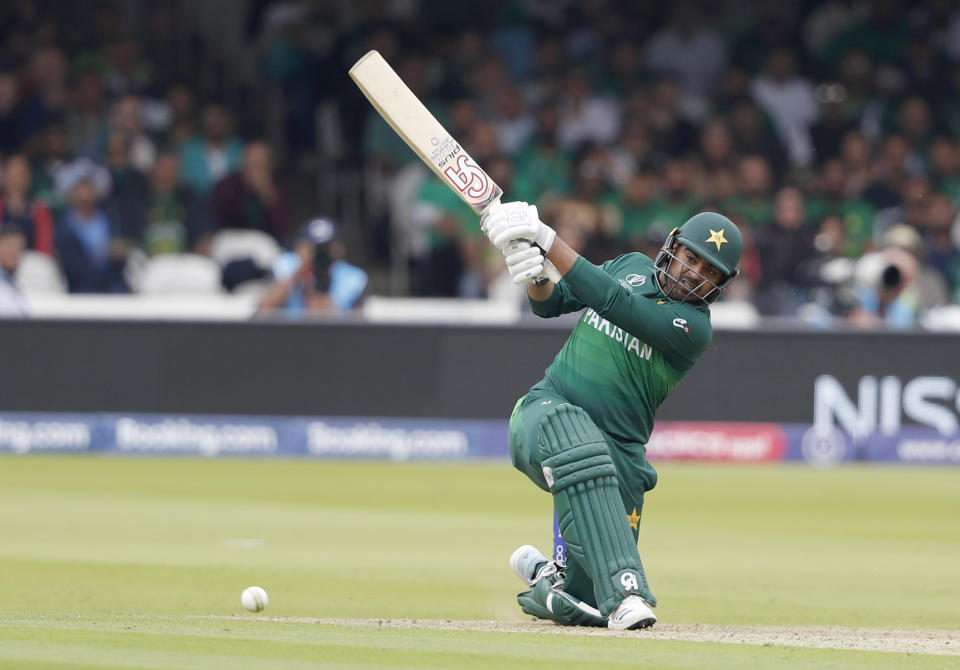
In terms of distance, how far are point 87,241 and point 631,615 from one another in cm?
927

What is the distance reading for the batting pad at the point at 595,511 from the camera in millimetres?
5234

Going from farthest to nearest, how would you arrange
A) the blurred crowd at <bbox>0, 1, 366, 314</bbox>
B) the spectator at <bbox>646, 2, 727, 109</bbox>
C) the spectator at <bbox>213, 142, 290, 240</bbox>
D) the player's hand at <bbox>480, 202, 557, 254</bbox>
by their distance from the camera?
1. the spectator at <bbox>646, 2, 727, 109</bbox>
2. the spectator at <bbox>213, 142, 290, 240</bbox>
3. the blurred crowd at <bbox>0, 1, 366, 314</bbox>
4. the player's hand at <bbox>480, 202, 557, 254</bbox>

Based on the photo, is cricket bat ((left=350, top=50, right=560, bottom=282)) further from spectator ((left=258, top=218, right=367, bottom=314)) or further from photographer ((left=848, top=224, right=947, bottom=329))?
photographer ((left=848, top=224, right=947, bottom=329))

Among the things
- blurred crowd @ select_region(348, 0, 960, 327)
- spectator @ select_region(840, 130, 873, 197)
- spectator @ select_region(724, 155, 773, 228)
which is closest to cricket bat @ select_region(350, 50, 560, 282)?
blurred crowd @ select_region(348, 0, 960, 327)

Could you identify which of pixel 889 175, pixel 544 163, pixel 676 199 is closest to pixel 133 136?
pixel 544 163

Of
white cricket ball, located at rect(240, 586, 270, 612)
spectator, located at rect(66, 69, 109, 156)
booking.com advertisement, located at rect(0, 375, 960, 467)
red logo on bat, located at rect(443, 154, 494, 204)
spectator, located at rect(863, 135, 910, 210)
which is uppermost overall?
spectator, located at rect(66, 69, 109, 156)

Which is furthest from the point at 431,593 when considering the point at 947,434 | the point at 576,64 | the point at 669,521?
the point at 576,64

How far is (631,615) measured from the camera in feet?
16.9

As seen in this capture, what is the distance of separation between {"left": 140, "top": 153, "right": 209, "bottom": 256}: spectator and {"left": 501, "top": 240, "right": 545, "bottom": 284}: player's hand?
→ 9009 millimetres

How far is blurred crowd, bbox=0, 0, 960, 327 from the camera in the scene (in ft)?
45.0

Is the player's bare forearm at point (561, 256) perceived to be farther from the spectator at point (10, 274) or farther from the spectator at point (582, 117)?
the spectator at point (582, 117)

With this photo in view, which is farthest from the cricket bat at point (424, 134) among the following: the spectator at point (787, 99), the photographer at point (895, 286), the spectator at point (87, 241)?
the spectator at point (787, 99)

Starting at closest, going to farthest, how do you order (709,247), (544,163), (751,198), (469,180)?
(709,247)
(469,180)
(751,198)
(544,163)

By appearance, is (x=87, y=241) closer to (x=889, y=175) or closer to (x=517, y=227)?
(x=889, y=175)
